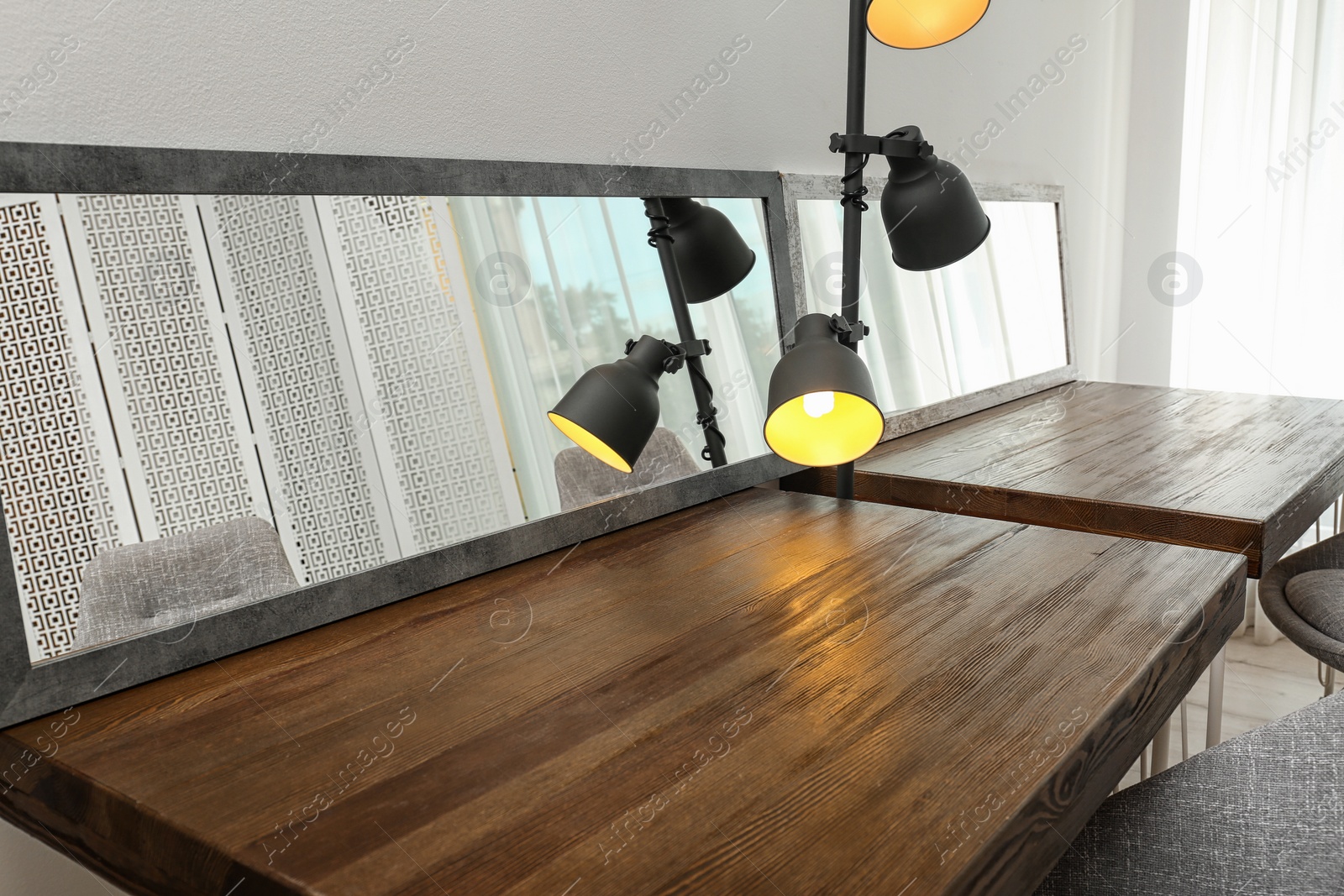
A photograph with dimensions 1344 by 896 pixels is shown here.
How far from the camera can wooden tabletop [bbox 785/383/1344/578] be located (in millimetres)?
1256

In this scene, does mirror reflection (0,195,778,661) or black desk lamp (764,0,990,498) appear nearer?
mirror reflection (0,195,778,661)

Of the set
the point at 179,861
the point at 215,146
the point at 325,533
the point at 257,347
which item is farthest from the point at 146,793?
the point at 215,146

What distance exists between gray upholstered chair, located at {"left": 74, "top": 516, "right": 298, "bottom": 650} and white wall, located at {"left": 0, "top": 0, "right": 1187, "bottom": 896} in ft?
0.97

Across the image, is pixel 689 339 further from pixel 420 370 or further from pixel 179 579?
pixel 179 579

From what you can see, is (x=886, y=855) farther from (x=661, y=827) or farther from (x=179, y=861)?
(x=179, y=861)

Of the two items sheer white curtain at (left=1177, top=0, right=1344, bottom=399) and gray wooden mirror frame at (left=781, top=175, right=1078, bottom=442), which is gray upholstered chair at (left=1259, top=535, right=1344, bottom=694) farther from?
sheer white curtain at (left=1177, top=0, right=1344, bottom=399)

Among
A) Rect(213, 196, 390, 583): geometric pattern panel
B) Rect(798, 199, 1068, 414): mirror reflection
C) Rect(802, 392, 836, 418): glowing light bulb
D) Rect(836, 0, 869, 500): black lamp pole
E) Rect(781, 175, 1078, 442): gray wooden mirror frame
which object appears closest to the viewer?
Rect(213, 196, 390, 583): geometric pattern panel

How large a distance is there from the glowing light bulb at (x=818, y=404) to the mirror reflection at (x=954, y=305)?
0.63 m

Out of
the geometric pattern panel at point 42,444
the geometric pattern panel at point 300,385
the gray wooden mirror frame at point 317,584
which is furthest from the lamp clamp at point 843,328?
the geometric pattern panel at point 42,444

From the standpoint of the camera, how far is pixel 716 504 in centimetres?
140

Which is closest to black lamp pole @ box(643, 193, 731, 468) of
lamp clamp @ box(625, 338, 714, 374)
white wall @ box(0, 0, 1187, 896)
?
lamp clamp @ box(625, 338, 714, 374)

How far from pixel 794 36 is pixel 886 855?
161 centimetres

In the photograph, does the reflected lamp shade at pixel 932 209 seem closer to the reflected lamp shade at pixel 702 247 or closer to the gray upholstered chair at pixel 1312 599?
the reflected lamp shade at pixel 702 247

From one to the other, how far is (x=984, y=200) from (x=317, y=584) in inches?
75.4
